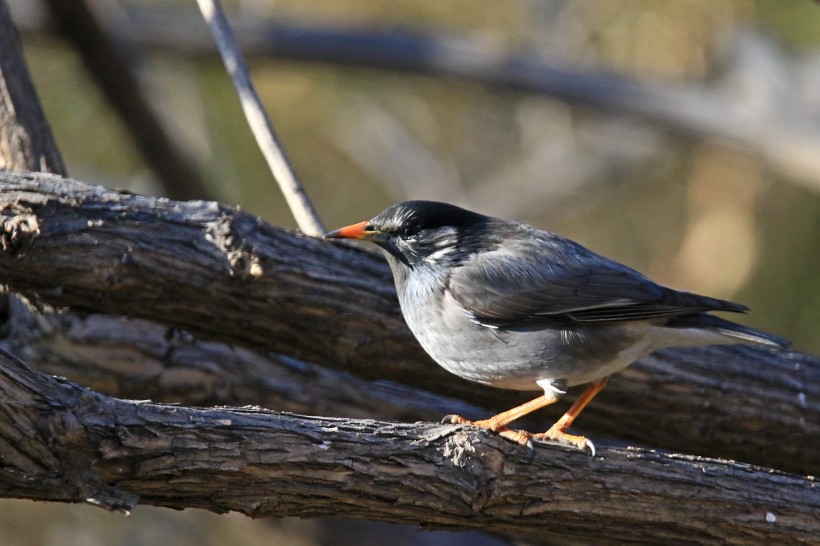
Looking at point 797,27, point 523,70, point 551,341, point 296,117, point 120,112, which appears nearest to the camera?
point 551,341

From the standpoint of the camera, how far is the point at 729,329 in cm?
402

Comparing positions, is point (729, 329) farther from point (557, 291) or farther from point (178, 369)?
point (178, 369)

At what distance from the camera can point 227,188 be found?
33.4 ft

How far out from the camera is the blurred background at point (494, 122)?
8.24m

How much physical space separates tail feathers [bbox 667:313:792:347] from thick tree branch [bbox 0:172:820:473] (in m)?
0.74

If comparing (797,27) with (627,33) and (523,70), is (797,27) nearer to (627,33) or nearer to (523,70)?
(627,33)

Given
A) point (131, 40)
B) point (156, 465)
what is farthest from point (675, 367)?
point (131, 40)

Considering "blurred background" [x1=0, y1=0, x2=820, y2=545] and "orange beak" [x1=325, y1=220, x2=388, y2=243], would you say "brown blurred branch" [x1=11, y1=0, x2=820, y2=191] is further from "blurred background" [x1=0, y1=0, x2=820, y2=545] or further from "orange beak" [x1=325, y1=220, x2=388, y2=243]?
"orange beak" [x1=325, y1=220, x2=388, y2=243]

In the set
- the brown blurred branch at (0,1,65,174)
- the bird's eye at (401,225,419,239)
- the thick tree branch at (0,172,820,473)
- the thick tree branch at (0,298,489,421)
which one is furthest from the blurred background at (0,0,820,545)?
the bird's eye at (401,225,419,239)

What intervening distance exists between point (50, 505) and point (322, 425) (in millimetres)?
5984

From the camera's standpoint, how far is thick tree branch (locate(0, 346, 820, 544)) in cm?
299

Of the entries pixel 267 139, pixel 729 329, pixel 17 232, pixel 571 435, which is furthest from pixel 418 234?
pixel 17 232

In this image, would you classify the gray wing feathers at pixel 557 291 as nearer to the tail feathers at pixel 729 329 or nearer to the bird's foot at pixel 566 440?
the tail feathers at pixel 729 329

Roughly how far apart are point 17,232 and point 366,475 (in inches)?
73.4
